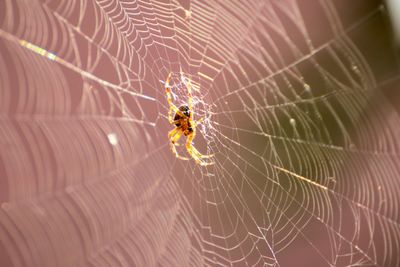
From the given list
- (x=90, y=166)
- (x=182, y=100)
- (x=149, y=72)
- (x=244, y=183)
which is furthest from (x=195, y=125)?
(x=244, y=183)

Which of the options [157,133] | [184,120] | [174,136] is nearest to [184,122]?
[184,120]

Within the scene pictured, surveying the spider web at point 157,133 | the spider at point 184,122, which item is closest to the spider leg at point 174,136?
the spider at point 184,122

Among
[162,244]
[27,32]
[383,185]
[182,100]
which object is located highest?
[27,32]

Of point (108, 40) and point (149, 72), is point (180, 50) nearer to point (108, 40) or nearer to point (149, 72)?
point (149, 72)

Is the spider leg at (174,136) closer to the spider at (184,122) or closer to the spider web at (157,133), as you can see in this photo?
the spider at (184,122)

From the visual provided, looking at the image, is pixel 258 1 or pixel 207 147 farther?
pixel 207 147

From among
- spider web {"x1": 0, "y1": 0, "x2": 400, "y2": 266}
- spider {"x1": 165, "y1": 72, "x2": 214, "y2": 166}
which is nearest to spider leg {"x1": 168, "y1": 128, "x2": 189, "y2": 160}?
spider {"x1": 165, "y1": 72, "x2": 214, "y2": 166}

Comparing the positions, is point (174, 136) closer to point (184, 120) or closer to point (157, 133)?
point (184, 120)

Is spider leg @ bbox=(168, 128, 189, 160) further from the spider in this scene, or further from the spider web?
the spider web
